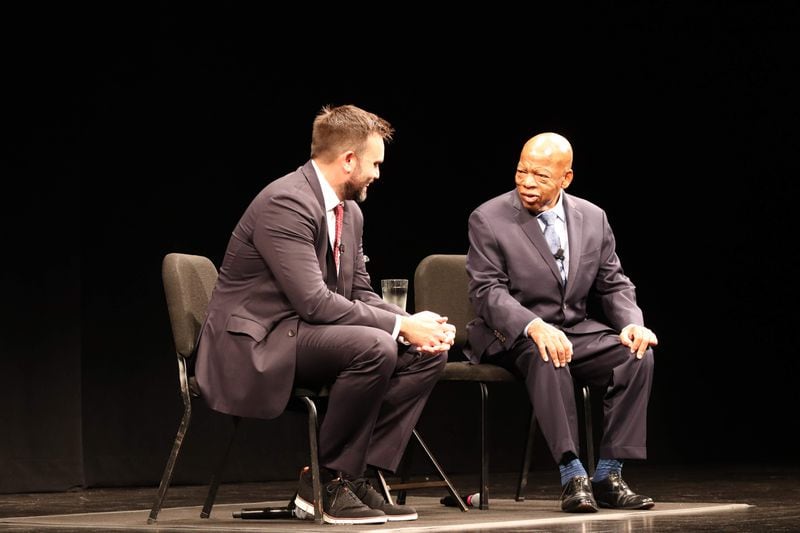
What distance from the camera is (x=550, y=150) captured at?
159 inches

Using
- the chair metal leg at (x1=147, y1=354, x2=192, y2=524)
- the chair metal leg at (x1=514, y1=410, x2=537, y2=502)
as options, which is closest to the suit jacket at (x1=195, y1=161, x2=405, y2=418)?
the chair metal leg at (x1=147, y1=354, x2=192, y2=524)

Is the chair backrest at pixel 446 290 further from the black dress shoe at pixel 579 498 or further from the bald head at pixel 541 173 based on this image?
the black dress shoe at pixel 579 498

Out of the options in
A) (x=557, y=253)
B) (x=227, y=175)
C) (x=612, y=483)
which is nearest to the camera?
(x=612, y=483)

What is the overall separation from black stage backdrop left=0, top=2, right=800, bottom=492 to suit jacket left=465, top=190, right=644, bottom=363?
1583 millimetres

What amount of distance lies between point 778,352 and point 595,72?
6.05ft

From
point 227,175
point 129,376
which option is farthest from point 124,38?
point 129,376

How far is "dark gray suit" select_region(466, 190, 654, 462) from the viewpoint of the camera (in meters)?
3.82

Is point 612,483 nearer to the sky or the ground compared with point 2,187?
nearer to the ground

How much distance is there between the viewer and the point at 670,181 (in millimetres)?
6875

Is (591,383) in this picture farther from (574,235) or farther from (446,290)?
(446,290)

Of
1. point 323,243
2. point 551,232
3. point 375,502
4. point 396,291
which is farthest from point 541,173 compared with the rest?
point 375,502

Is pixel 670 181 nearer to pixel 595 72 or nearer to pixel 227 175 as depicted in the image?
pixel 595 72

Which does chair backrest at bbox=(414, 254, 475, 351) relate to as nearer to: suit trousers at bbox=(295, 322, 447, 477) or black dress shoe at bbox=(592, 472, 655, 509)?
black dress shoe at bbox=(592, 472, 655, 509)

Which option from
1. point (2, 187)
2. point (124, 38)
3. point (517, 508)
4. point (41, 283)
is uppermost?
point (124, 38)
